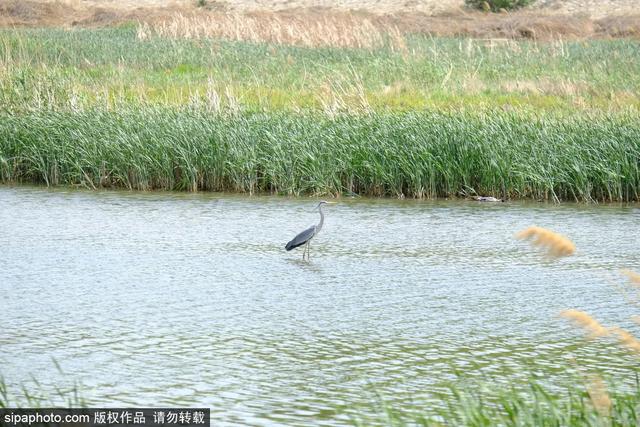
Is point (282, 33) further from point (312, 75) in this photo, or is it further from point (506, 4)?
point (506, 4)

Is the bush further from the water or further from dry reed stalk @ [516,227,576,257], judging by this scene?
dry reed stalk @ [516,227,576,257]

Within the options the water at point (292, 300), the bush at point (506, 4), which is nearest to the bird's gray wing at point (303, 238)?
the water at point (292, 300)

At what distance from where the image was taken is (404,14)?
4762cm

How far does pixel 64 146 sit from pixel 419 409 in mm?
10144

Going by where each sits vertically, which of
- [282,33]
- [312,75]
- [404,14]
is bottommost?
[312,75]

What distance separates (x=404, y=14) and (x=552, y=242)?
44.8 m

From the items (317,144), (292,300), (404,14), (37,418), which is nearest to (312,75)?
(317,144)

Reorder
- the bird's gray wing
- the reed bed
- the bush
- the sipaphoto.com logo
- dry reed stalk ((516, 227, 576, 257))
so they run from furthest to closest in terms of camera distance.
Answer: the bush
the reed bed
the bird's gray wing
the sipaphoto.com logo
dry reed stalk ((516, 227, 576, 257))

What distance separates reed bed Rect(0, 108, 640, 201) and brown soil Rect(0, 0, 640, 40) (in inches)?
908

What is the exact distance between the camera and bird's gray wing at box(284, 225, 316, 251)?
10.4 metres

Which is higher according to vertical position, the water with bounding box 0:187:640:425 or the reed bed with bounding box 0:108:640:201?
the reed bed with bounding box 0:108:640:201

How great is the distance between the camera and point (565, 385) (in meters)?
6.39

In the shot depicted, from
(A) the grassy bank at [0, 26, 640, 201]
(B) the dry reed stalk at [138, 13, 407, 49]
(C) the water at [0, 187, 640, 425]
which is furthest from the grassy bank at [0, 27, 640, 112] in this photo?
(C) the water at [0, 187, 640, 425]

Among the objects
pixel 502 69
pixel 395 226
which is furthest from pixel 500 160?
pixel 502 69
